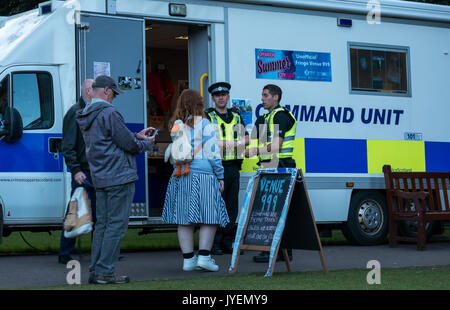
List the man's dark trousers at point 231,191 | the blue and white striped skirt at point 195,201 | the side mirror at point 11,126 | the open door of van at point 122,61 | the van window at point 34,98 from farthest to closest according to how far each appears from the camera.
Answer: the man's dark trousers at point 231,191 < the open door of van at point 122,61 < the van window at point 34,98 < the side mirror at point 11,126 < the blue and white striped skirt at point 195,201

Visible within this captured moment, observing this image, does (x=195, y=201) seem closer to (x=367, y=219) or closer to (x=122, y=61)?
(x=122, y=61)

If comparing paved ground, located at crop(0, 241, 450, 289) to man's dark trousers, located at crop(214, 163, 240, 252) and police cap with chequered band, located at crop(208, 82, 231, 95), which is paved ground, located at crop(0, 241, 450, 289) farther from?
police cap with chequered band, located at crop(208, 82, 231, 95)

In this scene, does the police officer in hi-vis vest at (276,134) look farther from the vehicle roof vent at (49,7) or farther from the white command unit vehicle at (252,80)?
the vehicle roof vent at (49,7)

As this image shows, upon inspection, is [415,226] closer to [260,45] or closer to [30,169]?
[260,45]

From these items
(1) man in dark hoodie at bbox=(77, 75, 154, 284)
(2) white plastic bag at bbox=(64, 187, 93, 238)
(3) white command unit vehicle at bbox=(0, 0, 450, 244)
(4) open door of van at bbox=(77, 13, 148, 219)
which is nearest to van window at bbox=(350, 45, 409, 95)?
(3) white command unit vehicle at bbox=(0, 0, 450, 244)

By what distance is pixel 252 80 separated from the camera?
33.2ft

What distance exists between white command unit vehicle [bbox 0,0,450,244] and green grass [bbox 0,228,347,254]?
2.40 ft

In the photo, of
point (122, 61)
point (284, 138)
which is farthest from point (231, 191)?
point (122, 61)

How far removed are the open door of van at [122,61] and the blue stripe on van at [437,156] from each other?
4.22m

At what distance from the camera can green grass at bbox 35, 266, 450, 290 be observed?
6.80 metres

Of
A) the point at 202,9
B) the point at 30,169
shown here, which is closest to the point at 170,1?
the point at 202,9

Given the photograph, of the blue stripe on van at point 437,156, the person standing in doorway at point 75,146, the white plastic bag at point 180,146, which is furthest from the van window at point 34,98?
the blue stripe on van at point 437,156

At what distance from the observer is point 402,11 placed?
11.3m

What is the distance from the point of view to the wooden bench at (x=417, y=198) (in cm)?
1055
